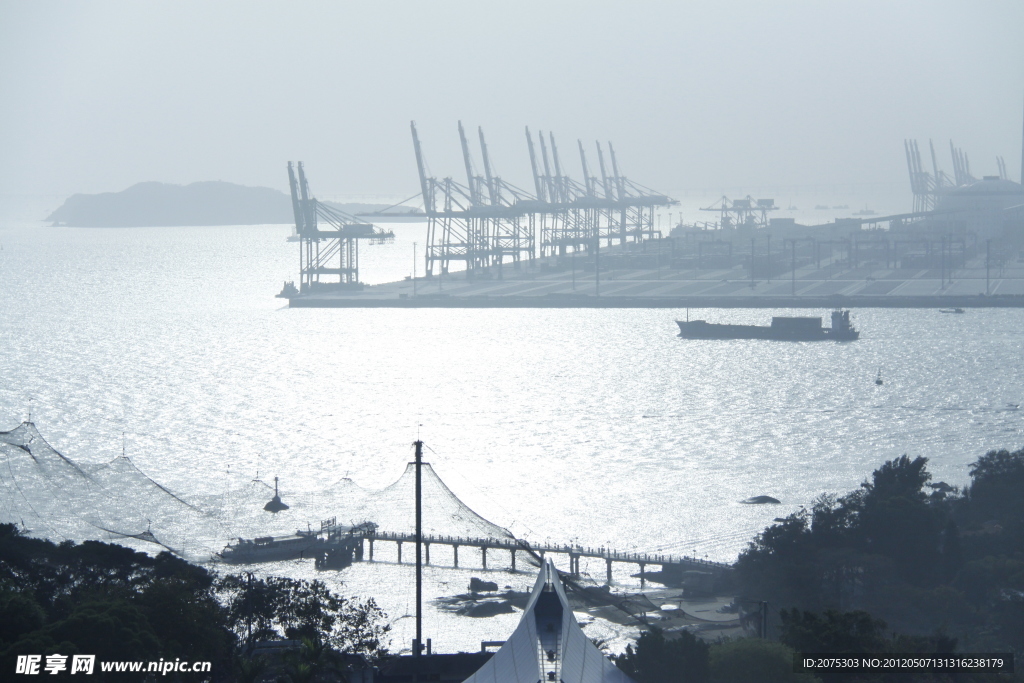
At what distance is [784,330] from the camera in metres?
30.0

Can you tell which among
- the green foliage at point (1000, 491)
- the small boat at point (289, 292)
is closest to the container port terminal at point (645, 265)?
the small boat at point (289, 292)

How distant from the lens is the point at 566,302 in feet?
123

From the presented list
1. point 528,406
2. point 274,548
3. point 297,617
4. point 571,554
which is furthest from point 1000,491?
point 528,406

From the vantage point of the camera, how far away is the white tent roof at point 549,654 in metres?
5.30

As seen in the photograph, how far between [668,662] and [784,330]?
81.3 ft

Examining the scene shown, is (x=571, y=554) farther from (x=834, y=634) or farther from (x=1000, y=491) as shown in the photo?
(x=834, y=634)

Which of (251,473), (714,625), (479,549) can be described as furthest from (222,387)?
(714,625)

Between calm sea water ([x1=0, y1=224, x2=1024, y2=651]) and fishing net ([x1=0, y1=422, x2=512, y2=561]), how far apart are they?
2.25 ft

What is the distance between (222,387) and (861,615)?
58.5 ft

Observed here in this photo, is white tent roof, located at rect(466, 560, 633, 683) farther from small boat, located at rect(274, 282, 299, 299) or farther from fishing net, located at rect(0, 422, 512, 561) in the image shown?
small boat, located at rect(274, 282, 299, 299)

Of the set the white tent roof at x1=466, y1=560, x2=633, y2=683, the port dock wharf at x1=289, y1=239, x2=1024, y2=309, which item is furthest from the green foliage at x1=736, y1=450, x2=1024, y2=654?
the port dock wharf at x1=289, y1=239, x2=1024, y2=309

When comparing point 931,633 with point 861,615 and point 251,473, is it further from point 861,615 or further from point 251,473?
point 251,473

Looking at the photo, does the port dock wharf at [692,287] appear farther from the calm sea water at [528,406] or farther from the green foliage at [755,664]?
the green foliage at [755,664]

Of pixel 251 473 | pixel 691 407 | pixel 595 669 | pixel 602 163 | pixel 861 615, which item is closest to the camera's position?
pixel 595 669
